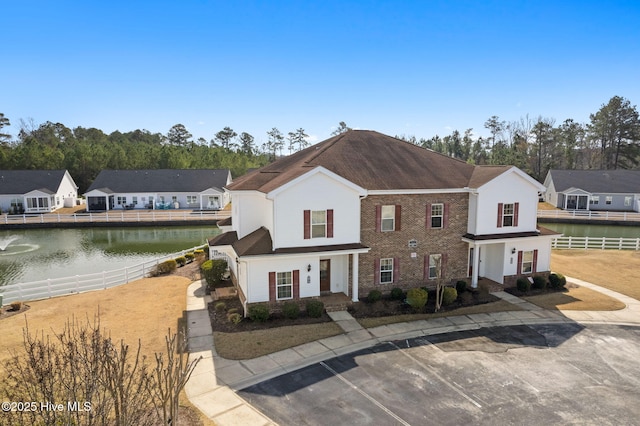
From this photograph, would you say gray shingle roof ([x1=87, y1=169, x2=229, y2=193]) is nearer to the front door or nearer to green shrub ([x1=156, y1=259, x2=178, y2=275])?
green shrub ([x1=156, y1=259, x2=178, y2=275])

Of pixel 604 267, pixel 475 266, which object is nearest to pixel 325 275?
pixel 475 266

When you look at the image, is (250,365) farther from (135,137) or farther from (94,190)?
(135,137)

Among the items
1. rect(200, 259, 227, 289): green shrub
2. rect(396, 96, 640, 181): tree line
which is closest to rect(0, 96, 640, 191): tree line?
rect(396, 96, 640, 181): tree line

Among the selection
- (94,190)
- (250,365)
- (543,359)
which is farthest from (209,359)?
(94,190)

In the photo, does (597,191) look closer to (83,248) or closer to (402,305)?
(402,305)

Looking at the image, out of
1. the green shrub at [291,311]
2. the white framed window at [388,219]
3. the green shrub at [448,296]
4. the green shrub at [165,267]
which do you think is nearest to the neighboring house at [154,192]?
the green shrub at [165,267]
